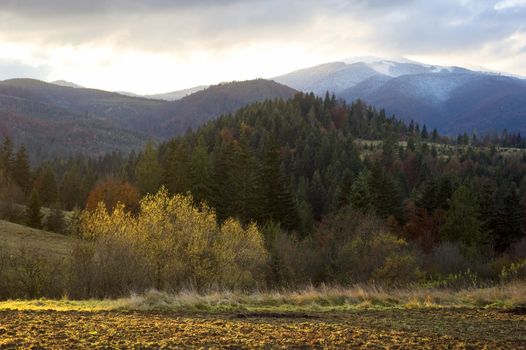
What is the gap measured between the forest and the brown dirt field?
34.0 ft

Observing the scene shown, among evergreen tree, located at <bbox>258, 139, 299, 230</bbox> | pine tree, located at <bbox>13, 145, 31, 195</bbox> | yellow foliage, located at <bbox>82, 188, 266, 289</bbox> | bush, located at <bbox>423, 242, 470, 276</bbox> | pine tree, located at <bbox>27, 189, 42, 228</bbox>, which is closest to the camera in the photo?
yellow foliage, located at <bbox>82, 188, 266, 289</bbox>

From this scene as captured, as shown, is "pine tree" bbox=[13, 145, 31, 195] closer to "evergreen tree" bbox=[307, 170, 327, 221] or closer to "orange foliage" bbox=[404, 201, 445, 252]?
"evergreen tree" bbox=[307, 170, 327, 221]

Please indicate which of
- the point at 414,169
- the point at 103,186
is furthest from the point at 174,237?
the point at 414,169

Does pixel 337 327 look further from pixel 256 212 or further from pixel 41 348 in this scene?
pixel 256 212

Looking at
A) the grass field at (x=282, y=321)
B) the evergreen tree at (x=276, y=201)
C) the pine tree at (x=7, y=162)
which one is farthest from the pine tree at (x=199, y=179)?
the grass field at (x=282, y=321)

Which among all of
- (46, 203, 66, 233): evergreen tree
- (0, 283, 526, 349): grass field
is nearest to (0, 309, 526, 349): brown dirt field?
(0, 283, 526, 349): grass field

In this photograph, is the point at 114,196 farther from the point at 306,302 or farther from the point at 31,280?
the point at 306,302

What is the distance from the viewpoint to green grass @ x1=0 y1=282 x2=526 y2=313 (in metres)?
17.8

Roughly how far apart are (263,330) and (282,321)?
2.05 meters

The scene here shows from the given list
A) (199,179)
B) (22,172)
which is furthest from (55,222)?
(22,172)

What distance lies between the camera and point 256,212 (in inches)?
2849

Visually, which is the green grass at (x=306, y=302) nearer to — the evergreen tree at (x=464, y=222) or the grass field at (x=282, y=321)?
the grass field at (x=282, y=321)

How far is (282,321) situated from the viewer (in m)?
15.2

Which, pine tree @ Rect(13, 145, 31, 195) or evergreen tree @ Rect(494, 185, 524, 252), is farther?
pine tree @ Rect(13, 145, 31, 195)
